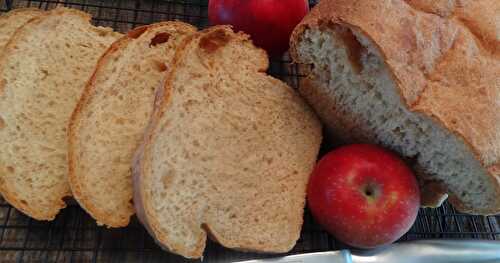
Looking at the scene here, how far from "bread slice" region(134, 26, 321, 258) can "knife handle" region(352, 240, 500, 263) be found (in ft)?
1.00

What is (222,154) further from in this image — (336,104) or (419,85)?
(419,85)

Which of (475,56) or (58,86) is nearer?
(475,56)

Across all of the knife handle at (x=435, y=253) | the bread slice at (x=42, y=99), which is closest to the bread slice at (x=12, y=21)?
the bread slice at (x=42, y=99)

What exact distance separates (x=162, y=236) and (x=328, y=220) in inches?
23.7

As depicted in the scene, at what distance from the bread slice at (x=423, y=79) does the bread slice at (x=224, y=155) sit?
0.23 meters

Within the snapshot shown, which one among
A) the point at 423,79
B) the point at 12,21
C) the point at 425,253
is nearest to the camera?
the point at 423,79

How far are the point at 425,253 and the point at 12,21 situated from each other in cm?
194

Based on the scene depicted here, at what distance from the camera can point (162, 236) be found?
4.89ft

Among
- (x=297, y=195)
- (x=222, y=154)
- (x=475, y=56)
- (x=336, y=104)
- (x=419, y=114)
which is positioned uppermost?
(x=475, y=56)

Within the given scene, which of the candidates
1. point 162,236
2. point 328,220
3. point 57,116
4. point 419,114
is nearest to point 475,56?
point 419,114

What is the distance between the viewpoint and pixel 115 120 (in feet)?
5.51

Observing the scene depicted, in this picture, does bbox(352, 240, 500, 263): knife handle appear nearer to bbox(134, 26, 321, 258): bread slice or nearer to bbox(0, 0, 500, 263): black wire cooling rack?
bbox(0, 0, 500, 263): black wire cooling rack

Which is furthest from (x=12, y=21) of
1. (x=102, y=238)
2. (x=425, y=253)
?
(x=425, y=253)

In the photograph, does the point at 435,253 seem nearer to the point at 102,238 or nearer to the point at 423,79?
the point at 423,79
